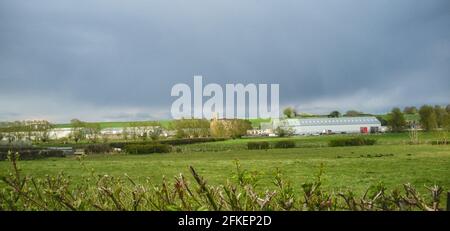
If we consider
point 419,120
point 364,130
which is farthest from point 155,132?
point 419,120

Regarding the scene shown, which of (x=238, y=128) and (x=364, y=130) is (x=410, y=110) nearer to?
(x=364, y=130)

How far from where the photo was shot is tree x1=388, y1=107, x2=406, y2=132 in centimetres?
498

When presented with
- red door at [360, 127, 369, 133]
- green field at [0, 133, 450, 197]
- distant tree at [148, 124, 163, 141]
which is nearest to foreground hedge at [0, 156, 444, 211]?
green field at [0, 133, 450, 197]

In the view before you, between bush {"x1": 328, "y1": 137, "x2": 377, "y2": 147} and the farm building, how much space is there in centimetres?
10

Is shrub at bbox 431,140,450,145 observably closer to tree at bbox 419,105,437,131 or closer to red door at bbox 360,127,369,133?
tree at bbox 419,105,437,131

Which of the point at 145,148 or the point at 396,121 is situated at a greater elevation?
the point at 396,121

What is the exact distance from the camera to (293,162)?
509cm

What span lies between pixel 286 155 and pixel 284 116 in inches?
17.4

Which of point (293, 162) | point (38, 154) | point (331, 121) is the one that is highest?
point (331, 121)

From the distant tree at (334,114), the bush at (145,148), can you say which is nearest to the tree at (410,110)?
the distant tree at (334,114)

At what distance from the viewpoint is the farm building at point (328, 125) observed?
504cm

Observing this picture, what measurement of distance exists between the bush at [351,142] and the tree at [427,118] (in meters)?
0.53

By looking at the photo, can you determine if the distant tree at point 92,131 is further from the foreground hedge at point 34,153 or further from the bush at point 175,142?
the foreground hedge at point 34,153

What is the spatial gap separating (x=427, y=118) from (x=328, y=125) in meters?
1.01
